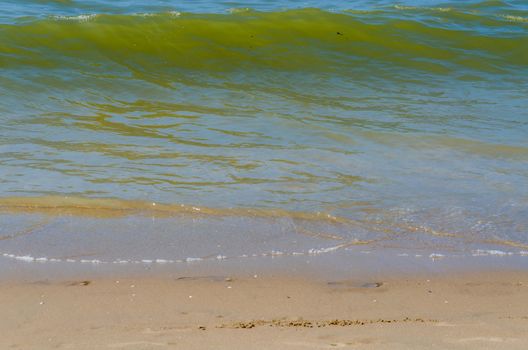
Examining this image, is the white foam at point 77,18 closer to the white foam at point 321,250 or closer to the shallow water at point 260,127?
the shallow water at point 260,127

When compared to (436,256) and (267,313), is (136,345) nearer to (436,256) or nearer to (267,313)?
(267,313)

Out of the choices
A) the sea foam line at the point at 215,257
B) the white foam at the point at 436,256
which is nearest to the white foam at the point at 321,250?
the sea foam line at the point at 215,257

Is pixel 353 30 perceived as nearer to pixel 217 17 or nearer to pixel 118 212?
pixel 217 17

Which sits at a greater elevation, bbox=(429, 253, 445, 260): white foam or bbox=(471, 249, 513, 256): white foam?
bbox=(471, 249, 513, 256): white foam

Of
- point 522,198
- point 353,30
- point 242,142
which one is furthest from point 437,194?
point 353,30

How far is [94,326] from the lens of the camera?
9.75 feet

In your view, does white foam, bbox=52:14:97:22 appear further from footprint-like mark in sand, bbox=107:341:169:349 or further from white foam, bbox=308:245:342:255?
footprint-like mark in sand, bbox=107:341:169:349

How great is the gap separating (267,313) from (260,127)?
3.11 meters

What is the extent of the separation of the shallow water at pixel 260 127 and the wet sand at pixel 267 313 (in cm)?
36

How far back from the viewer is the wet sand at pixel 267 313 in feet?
9.32

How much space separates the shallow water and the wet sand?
0.36 meters

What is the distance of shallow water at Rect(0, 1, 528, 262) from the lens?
159 inches

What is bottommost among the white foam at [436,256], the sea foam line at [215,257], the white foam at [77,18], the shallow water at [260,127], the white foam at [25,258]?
the white foam at [436,256]

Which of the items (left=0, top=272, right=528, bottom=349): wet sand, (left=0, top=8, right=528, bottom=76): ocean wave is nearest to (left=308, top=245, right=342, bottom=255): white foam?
(left=0, top=272, right=528, bottom=349): wet sand
